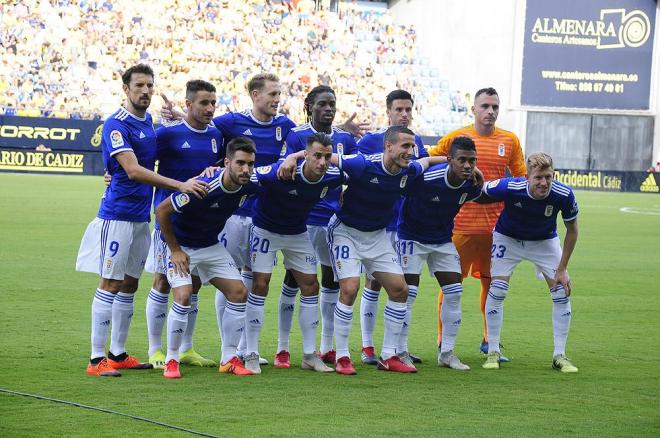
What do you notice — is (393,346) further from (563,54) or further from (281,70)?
(563,54)

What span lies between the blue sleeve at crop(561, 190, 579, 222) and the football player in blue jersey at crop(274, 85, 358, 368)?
182 cm

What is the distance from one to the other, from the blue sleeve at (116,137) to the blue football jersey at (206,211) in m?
0.51

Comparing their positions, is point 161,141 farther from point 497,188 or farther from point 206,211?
point 497,188

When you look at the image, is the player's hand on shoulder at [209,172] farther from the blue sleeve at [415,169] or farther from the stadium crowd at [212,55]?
the stadium crowd at [212,55]

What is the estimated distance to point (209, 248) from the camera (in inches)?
316

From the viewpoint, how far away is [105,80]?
1441 inches

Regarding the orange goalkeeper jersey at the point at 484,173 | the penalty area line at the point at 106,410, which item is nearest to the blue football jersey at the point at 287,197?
the orange goalkeeper jersey at the point at 484,173

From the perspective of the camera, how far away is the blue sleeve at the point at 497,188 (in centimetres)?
866

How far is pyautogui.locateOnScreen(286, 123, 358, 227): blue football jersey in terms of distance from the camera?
8.68 metres

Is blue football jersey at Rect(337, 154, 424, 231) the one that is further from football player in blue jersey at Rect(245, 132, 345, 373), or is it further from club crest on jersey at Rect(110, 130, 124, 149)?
club crest on jersey at Rect(110, 130, 124, 149)

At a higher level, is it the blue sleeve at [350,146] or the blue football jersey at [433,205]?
the blue sleeve at [350,146]

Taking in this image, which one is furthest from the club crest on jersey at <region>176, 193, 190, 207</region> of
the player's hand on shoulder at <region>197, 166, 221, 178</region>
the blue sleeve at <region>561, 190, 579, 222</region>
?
the blue sleeve at <region>561, 190, 579, 222</region>

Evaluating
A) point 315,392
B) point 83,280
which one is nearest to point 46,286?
point 83,280

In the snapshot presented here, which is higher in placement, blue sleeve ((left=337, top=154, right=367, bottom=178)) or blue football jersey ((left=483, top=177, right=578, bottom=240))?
blue sleeve ((left=337, top=154, right=367, bottom=178))
